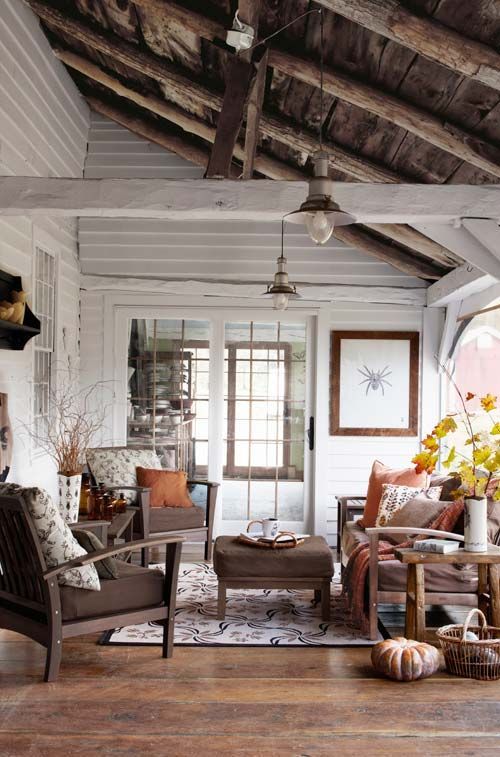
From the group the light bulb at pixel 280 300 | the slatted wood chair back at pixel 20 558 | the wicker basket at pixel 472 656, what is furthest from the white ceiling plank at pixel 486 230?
the slatted wood chair back at pixel 20 558

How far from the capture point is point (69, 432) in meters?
5.57

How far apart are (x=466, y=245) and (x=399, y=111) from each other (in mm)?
890

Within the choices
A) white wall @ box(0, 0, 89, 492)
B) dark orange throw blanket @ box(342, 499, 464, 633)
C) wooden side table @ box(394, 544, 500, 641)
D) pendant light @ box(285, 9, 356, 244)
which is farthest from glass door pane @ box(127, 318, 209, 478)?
pendant light @ box(285, 9, 356, 244)

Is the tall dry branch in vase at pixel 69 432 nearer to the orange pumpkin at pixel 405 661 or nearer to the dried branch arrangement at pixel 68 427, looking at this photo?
the dried branch arrangement at pixel 68 427

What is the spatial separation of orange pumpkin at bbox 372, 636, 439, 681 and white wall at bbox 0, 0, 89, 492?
278cm

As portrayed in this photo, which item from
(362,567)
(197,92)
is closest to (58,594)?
(362,567)

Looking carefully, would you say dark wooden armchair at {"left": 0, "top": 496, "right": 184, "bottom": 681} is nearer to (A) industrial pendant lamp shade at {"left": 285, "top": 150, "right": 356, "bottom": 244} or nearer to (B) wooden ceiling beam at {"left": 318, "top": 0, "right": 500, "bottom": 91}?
(A) industrial pendant lamp shade at {"left": 285, "top": 150, "right": 356, "bottom": 244}

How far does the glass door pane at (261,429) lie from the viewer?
7.80 m

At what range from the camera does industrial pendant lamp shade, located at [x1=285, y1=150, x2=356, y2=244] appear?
3.50 meters

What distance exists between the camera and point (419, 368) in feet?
25.0

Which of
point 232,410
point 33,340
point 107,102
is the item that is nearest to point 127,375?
point 232,410

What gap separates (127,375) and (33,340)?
5.89ft

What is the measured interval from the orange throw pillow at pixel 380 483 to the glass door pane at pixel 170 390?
2.24m

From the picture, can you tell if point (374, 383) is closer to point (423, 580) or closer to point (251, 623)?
point (251, 623)
